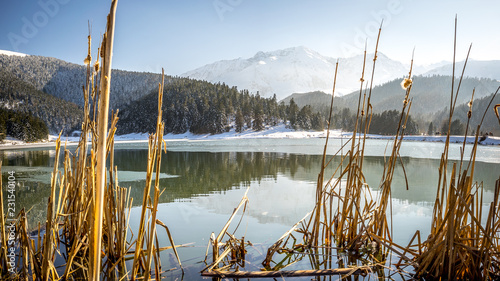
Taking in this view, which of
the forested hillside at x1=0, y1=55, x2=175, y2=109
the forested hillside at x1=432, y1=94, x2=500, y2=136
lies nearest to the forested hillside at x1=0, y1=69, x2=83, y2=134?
the forested hillside at x1=0, y1=55, x2=175, y2=109

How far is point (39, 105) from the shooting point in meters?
70.9

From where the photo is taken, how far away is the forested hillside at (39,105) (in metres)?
68.2

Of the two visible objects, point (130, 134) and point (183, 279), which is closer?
point (183, 279)

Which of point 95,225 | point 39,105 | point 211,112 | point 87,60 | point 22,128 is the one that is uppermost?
point 211,112

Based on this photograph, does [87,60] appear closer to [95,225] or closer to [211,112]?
[95,225]

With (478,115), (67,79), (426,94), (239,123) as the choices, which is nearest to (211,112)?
(239,123)

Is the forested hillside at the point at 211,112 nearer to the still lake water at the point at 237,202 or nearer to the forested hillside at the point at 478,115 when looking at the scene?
the forested hillside at the point at 478,115

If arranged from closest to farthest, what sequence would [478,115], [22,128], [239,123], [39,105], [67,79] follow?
[22,128] < [239,123] < [39,105] < [478,115] < [67,79]

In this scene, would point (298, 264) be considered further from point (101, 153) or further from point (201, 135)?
point (201, 135)

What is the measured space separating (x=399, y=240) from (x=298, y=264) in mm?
1394

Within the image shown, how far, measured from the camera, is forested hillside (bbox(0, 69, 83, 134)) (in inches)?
2687

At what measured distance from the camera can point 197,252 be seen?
8.29 ft

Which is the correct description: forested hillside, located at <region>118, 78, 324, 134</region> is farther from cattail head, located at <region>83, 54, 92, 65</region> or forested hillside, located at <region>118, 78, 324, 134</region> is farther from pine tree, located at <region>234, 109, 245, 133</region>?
cattail head, located at <region>83, 54, 92, 65</region>

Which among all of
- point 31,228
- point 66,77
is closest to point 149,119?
point 66,77
